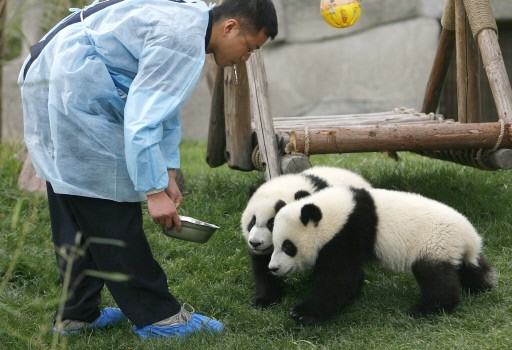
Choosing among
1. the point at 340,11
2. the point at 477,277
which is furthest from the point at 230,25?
the point at 340,11

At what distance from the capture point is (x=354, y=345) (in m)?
3.42

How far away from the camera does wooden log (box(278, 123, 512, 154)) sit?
4684mm

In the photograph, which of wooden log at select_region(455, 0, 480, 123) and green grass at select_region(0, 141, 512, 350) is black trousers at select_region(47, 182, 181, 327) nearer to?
green grass at select_region(0, 141, 512, 350)

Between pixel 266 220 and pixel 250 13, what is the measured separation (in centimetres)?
119

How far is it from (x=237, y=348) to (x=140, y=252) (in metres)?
0.55

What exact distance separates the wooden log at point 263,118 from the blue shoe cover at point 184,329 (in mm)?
1261

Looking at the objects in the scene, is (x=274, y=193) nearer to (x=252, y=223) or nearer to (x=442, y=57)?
(x=252, y=223)

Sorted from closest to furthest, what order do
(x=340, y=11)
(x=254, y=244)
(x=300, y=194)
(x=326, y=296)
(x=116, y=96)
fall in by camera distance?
(x=116, y=96) < (x=326, y=296) < (x=254, y=244) < (x=300, y=194) < (x=340, y=11)

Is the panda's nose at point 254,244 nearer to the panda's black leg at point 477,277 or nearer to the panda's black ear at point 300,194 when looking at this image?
the panda's black ear at point 300,194

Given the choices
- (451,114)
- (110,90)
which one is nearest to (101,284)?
(110,90)

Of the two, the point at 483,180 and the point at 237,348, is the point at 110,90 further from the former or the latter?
the point at 483,180

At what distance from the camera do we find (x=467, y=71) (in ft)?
18.4

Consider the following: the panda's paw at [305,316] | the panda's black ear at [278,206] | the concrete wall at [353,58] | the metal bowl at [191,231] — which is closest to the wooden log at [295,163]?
the panda's black ear at [278,206]

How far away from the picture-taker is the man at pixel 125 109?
301 cm
